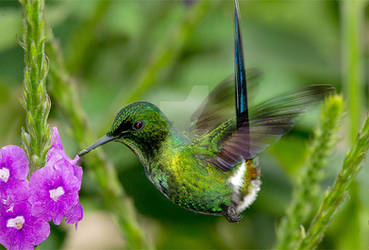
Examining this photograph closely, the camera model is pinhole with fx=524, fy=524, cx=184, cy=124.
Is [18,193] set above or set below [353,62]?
above

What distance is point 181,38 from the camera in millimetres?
1809

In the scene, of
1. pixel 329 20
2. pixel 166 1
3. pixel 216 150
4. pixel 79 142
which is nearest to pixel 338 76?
pixel 329 20

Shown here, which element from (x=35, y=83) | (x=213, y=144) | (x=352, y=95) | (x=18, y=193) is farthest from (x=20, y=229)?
(x=352, y=95)

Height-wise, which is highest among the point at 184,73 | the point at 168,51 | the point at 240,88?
the point at 240,88

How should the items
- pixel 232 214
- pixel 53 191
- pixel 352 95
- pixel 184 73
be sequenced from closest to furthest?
pixel 53 191, pixel 232 214, pixel 352 95, pixel 184 73

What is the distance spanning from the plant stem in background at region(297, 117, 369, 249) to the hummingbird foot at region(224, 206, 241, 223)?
6.5 inches

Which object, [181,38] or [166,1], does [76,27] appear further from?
[181,38]

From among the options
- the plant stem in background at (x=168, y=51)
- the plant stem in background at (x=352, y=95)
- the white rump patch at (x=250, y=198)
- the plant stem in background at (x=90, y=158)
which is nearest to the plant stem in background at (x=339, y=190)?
the white rump patch at (x=250, y=198)

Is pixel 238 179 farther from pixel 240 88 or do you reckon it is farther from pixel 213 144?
pixel 240 88

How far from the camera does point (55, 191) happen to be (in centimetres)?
73

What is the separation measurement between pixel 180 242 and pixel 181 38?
3.01ft

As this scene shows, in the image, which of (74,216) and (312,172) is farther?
(312,172)

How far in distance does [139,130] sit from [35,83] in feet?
0.57

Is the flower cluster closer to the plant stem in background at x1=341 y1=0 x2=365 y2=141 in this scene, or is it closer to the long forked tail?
the long forked tail
